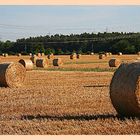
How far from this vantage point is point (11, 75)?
20.4 metres

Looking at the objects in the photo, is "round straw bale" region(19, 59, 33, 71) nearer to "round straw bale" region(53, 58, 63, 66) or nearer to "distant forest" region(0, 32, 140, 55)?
"round straw bale" region(53, 58, 63, 66)

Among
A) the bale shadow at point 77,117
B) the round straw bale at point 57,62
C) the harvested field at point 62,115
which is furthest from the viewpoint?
the round straw bale at point 57,62

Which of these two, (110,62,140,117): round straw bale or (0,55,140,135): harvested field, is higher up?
(110,62,140,117): round straw bale

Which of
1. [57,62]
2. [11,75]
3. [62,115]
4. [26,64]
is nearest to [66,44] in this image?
[57,62]

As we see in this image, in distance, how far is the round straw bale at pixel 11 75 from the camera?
2010 cm

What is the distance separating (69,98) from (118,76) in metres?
3.95

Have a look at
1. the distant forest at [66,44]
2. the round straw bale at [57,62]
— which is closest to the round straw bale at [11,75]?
the round straw bale at [57,62]

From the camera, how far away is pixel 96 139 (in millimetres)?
8156

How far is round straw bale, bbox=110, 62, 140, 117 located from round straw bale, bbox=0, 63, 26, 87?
31.8ft

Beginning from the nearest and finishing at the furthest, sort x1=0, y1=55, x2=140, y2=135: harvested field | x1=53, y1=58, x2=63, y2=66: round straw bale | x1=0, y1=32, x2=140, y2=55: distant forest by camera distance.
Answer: x1=0, y1=55, x2=140, y2=135: harvested field → x1=53, y1=58, x2=63, y2=66: round straw bale → x1=0, y1=32, x2=140, y2=55: distant forest

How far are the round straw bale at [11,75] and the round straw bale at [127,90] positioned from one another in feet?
31.8

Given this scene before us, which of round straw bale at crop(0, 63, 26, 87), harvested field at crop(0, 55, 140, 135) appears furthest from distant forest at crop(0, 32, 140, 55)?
harvested field at crop(0, 55, 140, 135)

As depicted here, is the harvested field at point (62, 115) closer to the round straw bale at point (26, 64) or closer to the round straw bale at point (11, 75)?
the round straw bale at point (11, 75)

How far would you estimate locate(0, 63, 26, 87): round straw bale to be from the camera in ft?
66.0
